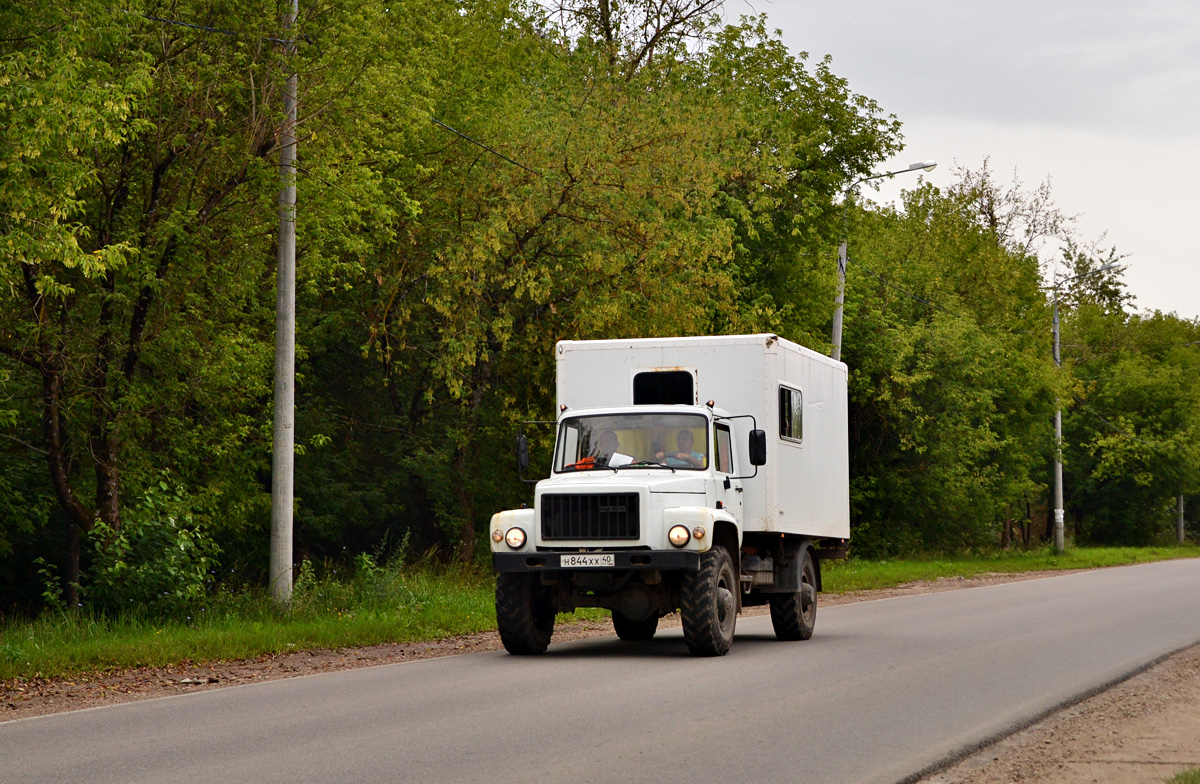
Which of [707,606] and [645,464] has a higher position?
[645,464]

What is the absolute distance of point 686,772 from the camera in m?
7.98

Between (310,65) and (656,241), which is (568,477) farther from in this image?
(656,241)

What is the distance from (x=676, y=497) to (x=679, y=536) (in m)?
0.60

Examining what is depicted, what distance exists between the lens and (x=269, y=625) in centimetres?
1631

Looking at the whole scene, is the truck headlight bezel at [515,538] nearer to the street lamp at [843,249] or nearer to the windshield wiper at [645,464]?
the windshield wiper at [645,464]

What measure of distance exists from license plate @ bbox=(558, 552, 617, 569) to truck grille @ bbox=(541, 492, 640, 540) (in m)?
0.19

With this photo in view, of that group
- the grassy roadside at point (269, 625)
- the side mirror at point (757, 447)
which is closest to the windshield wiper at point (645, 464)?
the side mirror at point (757, 447)

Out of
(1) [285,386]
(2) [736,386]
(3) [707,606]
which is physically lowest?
(3) [707,606]

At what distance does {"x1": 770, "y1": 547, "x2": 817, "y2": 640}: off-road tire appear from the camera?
16.8 m

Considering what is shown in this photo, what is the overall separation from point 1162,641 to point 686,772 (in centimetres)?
1049

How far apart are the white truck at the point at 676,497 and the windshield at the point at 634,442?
0.5 inches

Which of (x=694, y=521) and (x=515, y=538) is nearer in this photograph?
(x=694, y=521)

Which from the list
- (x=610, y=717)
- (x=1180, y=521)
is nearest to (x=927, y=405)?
(x=610, y=717)

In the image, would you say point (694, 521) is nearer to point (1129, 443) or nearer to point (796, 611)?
point (796, 611)
